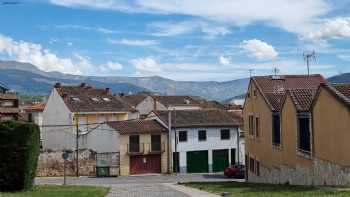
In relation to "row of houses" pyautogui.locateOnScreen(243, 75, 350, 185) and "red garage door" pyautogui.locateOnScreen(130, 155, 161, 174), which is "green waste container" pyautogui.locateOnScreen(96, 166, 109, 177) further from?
"row of houses" pyautogui.locateOnScreen(243, 75, 350, 185)

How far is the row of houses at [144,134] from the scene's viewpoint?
5909 centimetres

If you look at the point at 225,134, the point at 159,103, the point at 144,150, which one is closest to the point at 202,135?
the point at 225,134

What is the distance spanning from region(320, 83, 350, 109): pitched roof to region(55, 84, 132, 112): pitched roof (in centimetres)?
4456

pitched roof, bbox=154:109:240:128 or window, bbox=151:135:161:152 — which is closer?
window, bbox=151:135:161:152

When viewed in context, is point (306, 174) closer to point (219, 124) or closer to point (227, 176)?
point (227, 176)

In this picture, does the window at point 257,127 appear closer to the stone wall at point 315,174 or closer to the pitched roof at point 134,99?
the stone wall at point 315,174

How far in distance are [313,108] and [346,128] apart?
3.91 metres

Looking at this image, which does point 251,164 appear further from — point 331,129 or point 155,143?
point 331,129

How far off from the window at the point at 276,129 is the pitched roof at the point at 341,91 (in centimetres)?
850

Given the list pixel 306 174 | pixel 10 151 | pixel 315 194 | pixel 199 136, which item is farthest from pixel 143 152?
pixel 315 194

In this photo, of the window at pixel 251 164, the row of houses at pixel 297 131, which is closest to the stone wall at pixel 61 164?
the row of houses at pixel 297 131

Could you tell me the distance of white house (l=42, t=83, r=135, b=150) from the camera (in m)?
65.8

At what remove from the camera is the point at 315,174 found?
26422mm

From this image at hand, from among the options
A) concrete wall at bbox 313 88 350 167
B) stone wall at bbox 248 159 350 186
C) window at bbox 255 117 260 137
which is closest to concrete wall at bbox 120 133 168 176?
window at bbox 255 117 260 137
